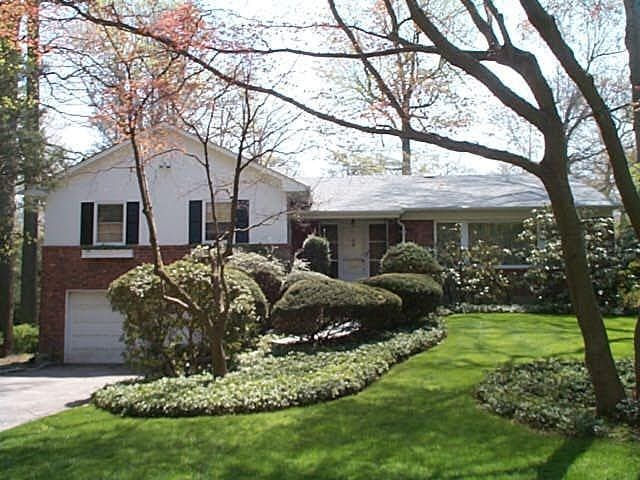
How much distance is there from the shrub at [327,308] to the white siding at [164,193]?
5.78 metres

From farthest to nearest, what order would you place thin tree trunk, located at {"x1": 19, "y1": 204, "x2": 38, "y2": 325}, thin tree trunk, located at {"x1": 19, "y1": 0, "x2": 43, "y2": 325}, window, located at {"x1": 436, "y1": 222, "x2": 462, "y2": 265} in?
thin tree trunk, located at {"x1": 19, "y1": 204, "x2": 38, "y2": 325} → window, located at {"x1": 436, "y1": 222, "x2": 462, "y2": 265} → thin tree trunk, located at {"x1": 19, "y1": 0, "x2": 43, "y2": 325}

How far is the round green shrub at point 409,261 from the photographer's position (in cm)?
1549

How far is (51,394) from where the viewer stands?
11.4 meters

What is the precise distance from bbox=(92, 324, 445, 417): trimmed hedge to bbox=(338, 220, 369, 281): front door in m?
8.66

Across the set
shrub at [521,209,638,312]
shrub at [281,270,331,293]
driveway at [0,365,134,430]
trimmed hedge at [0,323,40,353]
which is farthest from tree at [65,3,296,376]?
trimmed hedge at [0,323,40,353]

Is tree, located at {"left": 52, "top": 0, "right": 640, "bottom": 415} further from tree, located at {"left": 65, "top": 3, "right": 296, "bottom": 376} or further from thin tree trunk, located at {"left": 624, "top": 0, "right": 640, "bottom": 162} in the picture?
thin tree trunk, located at {"left": 624, "top": 0, "right": 640, "bottom": 162}

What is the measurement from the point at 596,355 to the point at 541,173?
6.51ft

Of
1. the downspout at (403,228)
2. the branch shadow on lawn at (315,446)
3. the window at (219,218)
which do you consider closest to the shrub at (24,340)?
the window at (219,218)

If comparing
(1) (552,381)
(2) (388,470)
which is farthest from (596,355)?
(2) (388,470)

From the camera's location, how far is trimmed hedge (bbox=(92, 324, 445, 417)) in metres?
7.55

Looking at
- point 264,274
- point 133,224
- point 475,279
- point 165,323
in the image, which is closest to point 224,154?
point 133,224

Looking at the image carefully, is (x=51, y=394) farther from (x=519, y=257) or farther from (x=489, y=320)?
(x=519, y=257)

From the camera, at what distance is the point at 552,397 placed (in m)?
6.98

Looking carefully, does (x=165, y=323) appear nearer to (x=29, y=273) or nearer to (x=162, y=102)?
(x=162, y=102)
